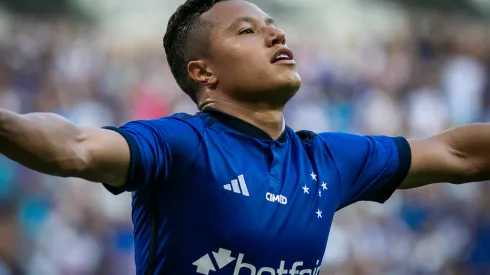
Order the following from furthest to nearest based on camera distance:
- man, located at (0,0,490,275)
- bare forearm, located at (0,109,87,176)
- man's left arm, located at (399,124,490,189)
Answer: man's left arm, located at (399,124,490,189)
man, located at (0,0,490,275)
bare forearm, located at (0,109,87,176)

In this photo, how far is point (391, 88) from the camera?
966cm

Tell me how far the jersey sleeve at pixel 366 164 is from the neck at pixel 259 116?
0.83 ft

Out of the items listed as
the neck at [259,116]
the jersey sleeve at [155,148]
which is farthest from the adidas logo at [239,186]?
the neck at [259,116]

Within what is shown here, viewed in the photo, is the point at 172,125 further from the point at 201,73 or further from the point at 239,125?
the point at 201,73

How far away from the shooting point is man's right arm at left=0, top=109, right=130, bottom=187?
2.56 metres

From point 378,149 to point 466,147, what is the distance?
0.36 metres

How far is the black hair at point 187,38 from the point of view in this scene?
363 cm

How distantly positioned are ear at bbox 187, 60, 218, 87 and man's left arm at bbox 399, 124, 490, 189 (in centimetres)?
88

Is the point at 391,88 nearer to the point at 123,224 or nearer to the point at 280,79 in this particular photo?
the point at 123,224

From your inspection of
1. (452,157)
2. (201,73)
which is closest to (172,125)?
(201,73)

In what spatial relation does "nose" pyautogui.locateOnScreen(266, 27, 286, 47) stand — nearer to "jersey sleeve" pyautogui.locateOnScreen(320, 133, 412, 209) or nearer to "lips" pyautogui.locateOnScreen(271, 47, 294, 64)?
"lips" pyautogui.locateOnScreen(271, 47, 294, 64)

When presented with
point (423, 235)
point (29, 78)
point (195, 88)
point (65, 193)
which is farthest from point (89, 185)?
point (195, 88)

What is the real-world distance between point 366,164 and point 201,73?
2.51ft

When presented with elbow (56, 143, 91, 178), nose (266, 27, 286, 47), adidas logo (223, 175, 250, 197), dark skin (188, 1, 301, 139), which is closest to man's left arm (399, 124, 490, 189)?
dark skin (188, 1, 301, 139)
